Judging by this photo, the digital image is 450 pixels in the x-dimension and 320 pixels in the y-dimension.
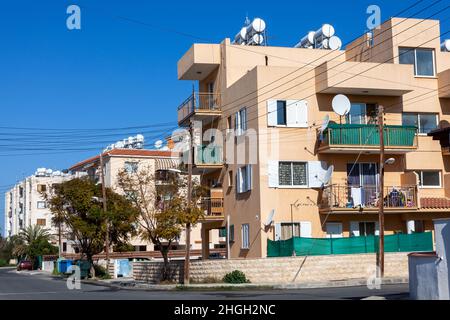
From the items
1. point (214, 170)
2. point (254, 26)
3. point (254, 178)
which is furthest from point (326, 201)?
point (254, 26)

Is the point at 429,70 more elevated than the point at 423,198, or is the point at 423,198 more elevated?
the point at 429,70

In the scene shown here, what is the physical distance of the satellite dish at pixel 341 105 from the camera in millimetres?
35688

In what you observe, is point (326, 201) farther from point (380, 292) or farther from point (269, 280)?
point (380, 292)

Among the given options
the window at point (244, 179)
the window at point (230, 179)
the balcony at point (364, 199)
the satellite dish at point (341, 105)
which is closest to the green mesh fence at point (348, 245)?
the balcony at point (364, 199)

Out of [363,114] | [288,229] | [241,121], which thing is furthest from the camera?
[241,121]

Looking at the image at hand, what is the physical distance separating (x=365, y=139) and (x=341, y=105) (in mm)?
2601

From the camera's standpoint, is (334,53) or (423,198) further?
(334,53)

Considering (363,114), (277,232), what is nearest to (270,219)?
(277,232)

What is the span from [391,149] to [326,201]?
4.64 meters

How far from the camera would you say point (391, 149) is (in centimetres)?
3734

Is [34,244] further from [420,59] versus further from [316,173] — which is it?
[420,59]

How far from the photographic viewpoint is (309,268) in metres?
32.9

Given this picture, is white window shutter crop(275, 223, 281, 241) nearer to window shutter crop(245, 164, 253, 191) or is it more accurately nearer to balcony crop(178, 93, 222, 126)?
window shutter crop(245, 164, 253, 191)
